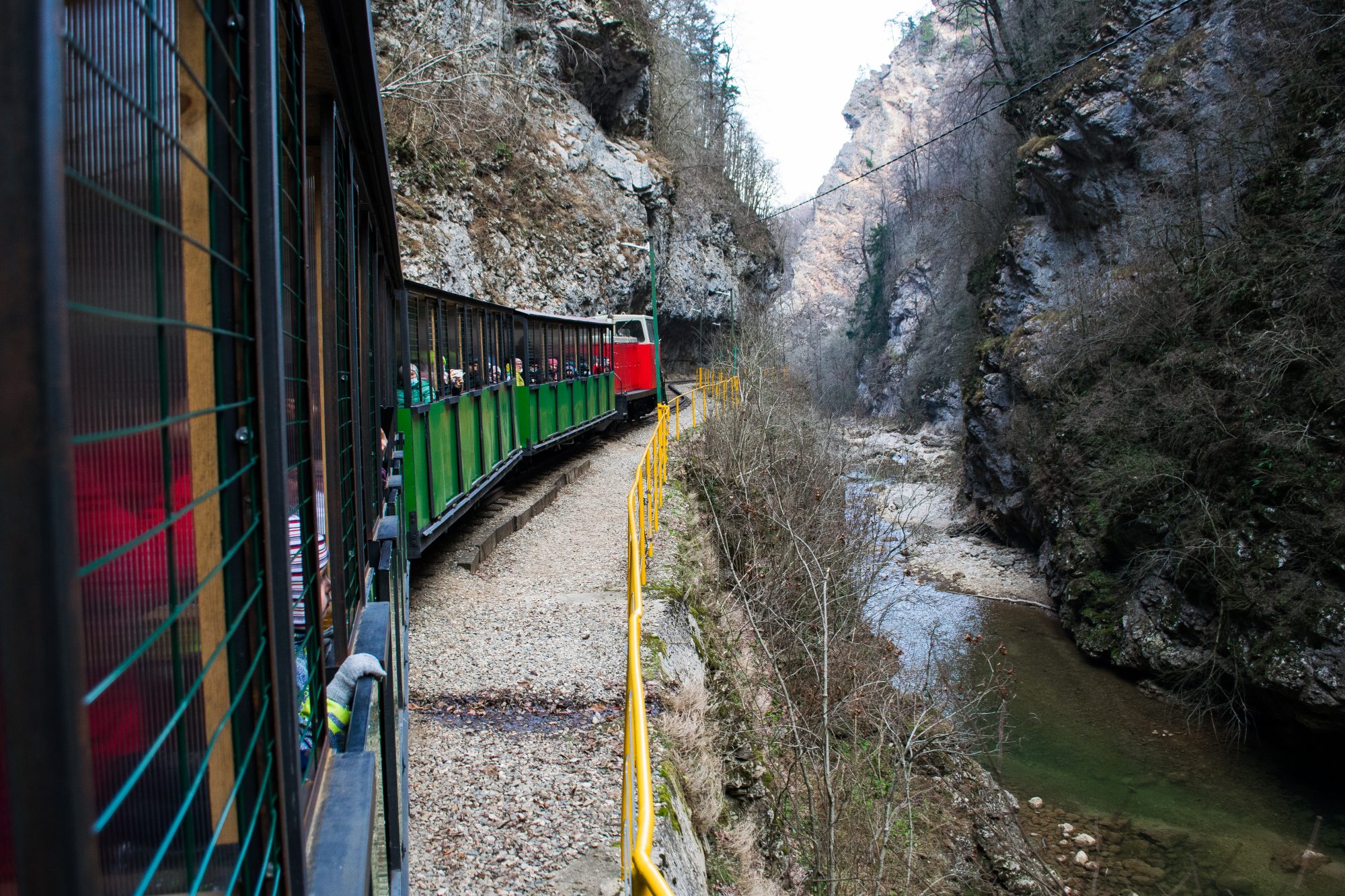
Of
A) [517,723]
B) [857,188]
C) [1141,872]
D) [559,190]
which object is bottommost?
[1141,872]

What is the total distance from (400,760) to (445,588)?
467 centimetres

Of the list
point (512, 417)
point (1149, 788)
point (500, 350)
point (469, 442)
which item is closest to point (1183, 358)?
point (1149, 788)

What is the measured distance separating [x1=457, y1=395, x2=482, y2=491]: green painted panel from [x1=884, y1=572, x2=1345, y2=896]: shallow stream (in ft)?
18.5

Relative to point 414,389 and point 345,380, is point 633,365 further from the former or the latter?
point 345,380

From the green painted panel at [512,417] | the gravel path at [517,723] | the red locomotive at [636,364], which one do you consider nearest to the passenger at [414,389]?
the gravel path at [517,723]

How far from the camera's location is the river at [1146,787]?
10.8 m

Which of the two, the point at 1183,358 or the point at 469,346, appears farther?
the point at 1183,358

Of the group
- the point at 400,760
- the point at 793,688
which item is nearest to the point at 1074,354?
the point at 793,688

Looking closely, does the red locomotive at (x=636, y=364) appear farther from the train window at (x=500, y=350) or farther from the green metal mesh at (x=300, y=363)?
the green metal mesh at (x=300, y=363)

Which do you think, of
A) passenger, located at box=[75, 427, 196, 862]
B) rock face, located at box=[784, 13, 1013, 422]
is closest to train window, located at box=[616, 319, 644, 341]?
rock face, located at box=[784, 13, 1013, 422]

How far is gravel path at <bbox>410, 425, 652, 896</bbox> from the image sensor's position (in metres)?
4.31

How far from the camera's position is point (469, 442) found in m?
9.84

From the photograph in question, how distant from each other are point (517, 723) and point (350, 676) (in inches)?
132

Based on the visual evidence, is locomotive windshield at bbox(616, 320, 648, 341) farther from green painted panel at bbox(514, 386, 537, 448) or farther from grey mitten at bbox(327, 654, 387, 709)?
grey mitten at bbox(327, 654, 387, 709)
